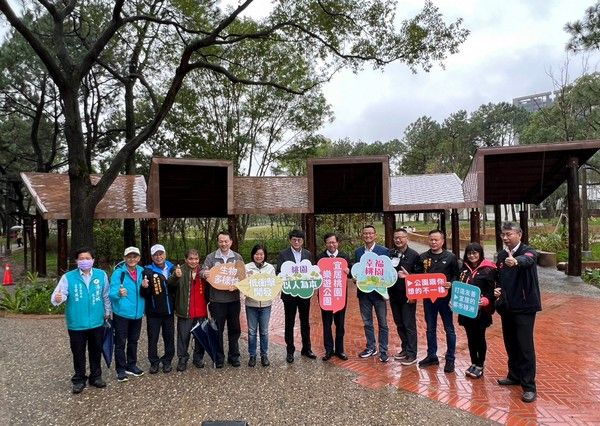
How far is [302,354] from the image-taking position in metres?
5.49

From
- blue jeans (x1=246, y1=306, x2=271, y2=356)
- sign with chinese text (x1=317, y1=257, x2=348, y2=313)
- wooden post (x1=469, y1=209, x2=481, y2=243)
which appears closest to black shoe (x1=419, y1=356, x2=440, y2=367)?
sign with chinese text (x1=317, y1=257, x2=348, y2=313)

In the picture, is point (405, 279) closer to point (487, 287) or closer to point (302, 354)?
point (487, 287)

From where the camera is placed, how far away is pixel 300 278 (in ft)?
16.8

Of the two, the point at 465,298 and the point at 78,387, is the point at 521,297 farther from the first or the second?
the point at 78,387

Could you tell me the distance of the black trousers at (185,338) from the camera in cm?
504

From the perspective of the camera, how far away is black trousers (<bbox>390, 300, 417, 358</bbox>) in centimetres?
504

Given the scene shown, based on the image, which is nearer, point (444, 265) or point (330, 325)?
point (444, 265)

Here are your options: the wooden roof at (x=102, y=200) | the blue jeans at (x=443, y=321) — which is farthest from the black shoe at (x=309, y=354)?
the wooden roof at (x=102, y=200)

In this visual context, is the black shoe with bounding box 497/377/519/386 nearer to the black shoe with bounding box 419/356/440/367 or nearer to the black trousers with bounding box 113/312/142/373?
the black shoe with bounding box 419/356/440/367

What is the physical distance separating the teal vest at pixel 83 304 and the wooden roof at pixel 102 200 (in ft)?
21.3

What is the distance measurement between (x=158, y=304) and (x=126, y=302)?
1.19 ft

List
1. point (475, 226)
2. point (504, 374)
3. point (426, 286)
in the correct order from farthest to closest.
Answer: point (475, 226) → point (504, 374) → point (426, 286)

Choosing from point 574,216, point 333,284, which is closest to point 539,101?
point 574,216

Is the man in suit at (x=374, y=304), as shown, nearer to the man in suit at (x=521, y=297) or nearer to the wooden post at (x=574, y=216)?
the man in suit at (x=521, y=297)
